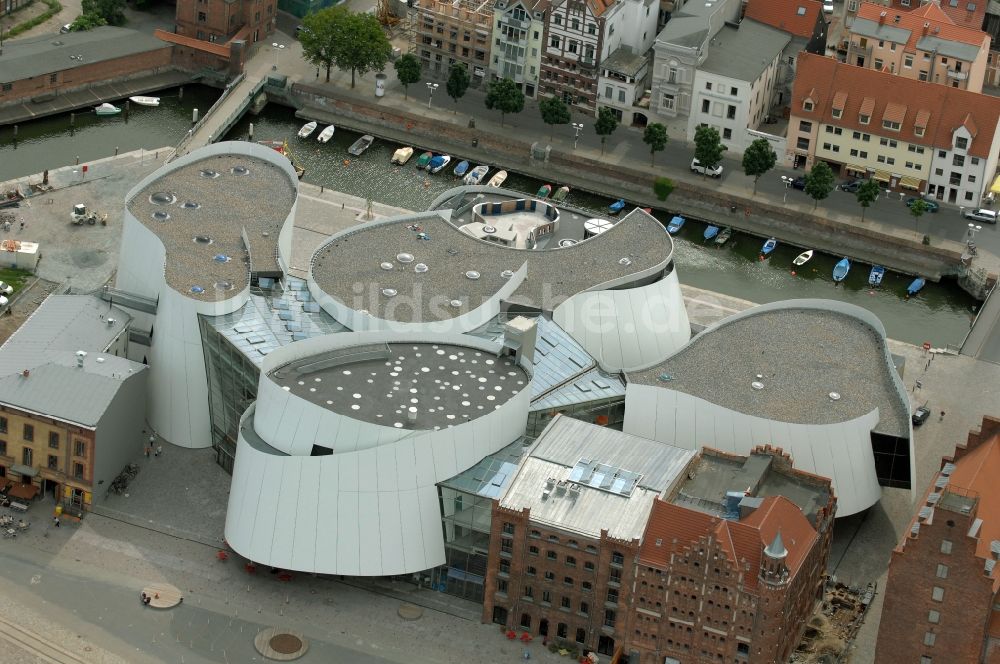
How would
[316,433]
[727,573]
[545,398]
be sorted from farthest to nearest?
[545,398] → [316,433] → [727,573]

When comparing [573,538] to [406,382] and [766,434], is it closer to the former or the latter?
[406,382]

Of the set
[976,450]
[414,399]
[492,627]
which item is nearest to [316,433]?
[414,399]

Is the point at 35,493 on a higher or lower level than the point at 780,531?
lower

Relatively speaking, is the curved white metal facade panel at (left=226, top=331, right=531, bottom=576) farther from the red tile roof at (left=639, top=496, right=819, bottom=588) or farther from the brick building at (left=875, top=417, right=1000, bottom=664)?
the brick building at (left=875, top=417, right=1000, bottom=664)

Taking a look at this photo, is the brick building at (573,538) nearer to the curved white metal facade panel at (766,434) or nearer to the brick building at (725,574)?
the brick building at (725,574)

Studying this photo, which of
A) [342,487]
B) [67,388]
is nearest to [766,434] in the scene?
[342,487]

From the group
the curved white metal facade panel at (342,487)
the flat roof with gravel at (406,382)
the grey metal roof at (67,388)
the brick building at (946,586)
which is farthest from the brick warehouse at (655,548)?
the grey metal roof at (67,388)

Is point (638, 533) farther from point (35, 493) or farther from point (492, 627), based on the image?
point (35, 493)
